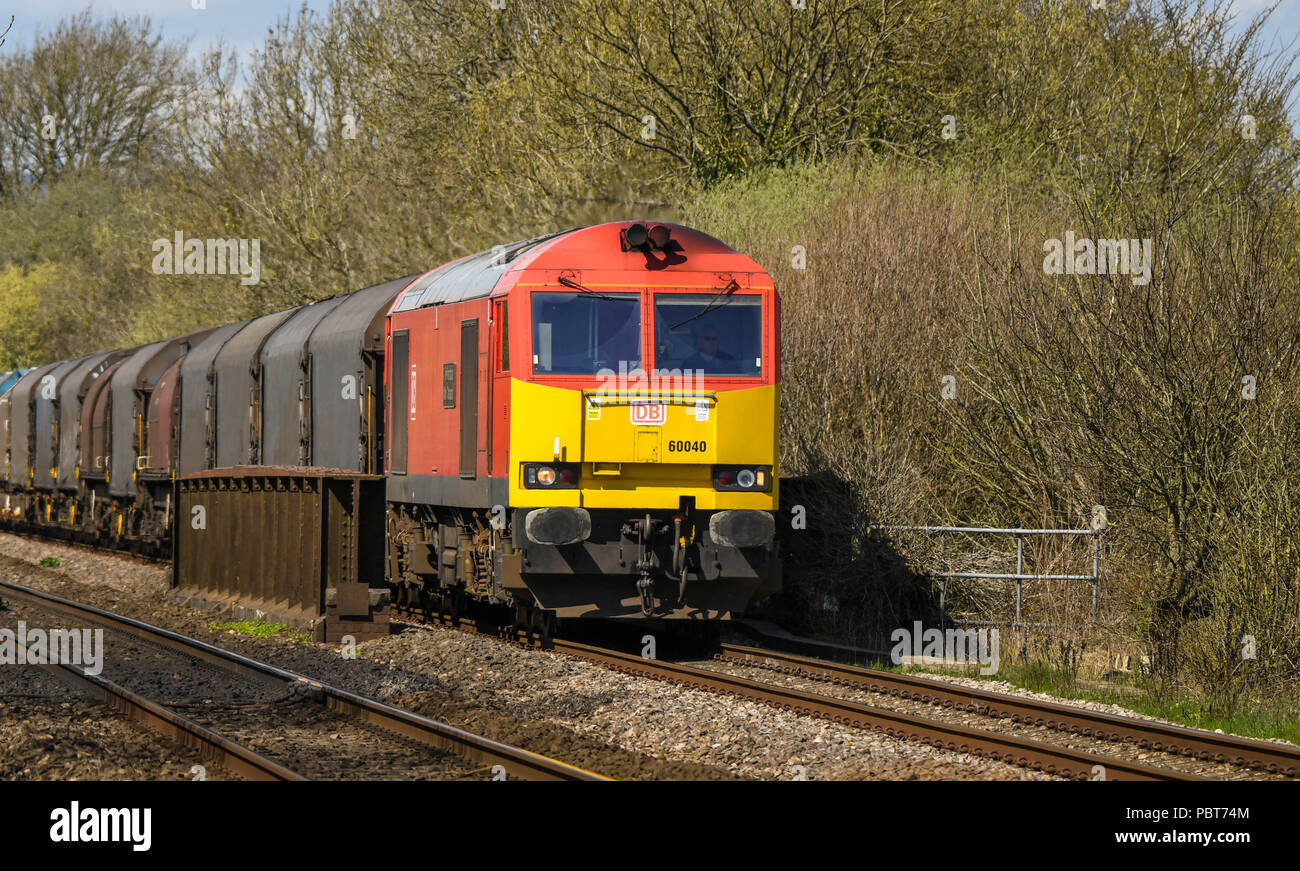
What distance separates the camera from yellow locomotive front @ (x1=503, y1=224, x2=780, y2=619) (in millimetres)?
12180

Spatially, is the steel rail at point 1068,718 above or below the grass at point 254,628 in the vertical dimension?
above

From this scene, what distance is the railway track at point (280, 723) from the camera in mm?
8234

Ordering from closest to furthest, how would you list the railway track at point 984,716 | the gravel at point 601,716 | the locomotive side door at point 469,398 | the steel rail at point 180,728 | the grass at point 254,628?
the steel rail at point 180,728 → the railway track at point 984,716 → the gravel at point 601,716 → the locomotive side door at point 469,398 → the grass at point 254,628

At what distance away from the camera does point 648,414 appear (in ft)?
40.2

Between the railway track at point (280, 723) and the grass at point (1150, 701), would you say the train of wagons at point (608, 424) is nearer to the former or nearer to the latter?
the railway track at point (280, 723)

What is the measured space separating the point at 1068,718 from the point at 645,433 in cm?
413

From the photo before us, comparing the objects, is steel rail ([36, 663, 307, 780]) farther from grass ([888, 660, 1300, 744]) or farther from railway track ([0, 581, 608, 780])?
grass ([888, 660, 1300, 744])

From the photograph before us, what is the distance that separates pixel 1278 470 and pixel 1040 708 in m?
3.50

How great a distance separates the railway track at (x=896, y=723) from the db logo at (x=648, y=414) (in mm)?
2055

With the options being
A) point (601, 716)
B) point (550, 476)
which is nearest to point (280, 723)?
point (601, 716)

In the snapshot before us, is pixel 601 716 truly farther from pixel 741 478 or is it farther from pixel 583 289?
pixel 583 289

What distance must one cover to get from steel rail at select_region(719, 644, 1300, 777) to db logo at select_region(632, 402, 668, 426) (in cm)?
246

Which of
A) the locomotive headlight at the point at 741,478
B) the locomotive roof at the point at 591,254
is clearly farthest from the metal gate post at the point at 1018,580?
the locomotive roof at the point at 591,254
